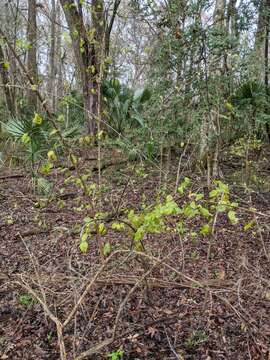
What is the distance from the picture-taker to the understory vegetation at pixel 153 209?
224cm

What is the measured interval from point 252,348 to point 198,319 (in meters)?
0.41

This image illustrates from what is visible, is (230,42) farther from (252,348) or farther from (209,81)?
(252,348)

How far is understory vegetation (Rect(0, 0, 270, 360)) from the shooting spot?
224 cm

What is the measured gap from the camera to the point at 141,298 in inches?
106

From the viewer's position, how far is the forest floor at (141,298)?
2.23 m

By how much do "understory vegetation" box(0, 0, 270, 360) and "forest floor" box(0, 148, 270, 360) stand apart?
0.01 meters

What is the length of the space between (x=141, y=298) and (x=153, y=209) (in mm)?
772

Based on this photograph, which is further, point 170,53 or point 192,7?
Result: point 170,53

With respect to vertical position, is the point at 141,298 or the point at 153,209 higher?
the point at 153,209

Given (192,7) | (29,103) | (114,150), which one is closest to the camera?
(192,7)

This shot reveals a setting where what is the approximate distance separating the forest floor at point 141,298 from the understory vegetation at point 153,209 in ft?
0.04

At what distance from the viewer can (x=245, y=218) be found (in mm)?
4133

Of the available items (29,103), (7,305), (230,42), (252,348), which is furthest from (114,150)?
(29,103)

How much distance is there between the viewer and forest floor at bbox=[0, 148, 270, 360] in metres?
2.23
